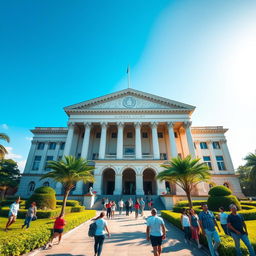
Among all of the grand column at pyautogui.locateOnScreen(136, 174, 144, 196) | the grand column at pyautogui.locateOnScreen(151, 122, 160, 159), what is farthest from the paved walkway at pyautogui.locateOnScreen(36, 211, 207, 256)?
the grand column at pyautogui.locateOnScreen(151, 122, 160, 159)

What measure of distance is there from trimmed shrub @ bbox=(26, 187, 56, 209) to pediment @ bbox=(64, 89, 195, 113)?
70.7 ft

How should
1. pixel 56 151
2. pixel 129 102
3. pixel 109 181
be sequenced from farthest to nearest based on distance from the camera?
pixel 56 151, pixel 129 102, pixel 109 181

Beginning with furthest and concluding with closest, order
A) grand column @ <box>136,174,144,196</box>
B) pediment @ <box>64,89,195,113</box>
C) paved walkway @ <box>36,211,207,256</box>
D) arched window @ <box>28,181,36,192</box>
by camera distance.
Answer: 1. arched window @ <box>28,181,36,192</box>
2. pediment @ <box>64,89,195,113</box>
3. grand column @ <box>136,174,144,196</box>
4. paved walkway @ <box>36,211,207,256</box>

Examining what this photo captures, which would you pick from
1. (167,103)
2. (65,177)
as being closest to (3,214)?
(65,177)

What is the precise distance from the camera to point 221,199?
14.1 metres

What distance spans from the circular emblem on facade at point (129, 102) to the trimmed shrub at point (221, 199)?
2460 centimetres

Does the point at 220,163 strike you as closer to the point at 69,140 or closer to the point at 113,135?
the point at 113,135

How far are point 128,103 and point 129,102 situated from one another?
1.21 feet

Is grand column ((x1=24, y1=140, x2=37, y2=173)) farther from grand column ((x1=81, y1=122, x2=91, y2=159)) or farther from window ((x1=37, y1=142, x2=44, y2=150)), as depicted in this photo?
grand column ((x1=81, y1=122, x2=91, y2=159))

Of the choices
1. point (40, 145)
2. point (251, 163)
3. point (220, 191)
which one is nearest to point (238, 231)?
point (220, 191)

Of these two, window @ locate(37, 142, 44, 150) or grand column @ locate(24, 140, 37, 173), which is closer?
grand column @ locate(24, 140, 37, 173)

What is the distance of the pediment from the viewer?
115 feet

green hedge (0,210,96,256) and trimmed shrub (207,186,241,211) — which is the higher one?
trimmed shrub (207,186,241,211)

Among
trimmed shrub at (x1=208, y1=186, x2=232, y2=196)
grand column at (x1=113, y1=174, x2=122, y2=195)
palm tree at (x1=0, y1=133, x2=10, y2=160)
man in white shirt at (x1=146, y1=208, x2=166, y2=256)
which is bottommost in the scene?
man in white shirt at (x1=146, y1=208, x2=166, y2=256)
